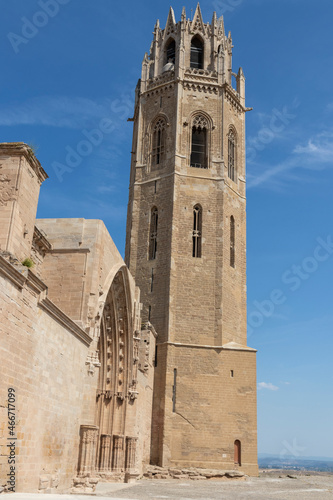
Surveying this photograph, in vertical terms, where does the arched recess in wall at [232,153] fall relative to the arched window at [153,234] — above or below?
above

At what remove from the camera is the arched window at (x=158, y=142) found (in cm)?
3030

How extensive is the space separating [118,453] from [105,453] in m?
0.62

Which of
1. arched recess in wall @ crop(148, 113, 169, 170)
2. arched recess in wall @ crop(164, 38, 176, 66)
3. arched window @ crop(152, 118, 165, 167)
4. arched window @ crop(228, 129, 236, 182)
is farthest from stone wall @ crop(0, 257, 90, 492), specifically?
arched recess in wall @ crop(164, 38, 176, 66)

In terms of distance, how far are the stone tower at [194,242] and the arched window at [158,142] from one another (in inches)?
2.7

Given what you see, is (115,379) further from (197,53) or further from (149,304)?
(197,53)

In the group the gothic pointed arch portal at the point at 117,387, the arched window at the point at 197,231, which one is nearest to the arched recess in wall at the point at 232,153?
the arched window at the point at 197,231

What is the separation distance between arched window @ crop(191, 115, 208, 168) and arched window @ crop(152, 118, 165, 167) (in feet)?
5.68

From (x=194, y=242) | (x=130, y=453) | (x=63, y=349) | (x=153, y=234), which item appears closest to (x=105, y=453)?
(x=130, y=453)

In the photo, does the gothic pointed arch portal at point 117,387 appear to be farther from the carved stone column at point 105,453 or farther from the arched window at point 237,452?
the arched window at point 237,452

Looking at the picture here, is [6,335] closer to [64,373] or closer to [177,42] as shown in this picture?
[64,373]

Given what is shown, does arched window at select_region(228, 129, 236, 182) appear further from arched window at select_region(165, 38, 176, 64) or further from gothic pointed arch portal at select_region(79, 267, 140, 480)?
gothic pointed arch portal at select_region(79, 267, 140, 480)

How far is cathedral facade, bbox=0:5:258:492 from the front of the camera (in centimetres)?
1038

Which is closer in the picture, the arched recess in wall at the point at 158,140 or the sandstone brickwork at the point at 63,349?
the sandstone brickwork at the point at 63,349

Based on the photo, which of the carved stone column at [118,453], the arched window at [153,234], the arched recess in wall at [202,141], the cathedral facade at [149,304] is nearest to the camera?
the cathedral facade at [149,304]
